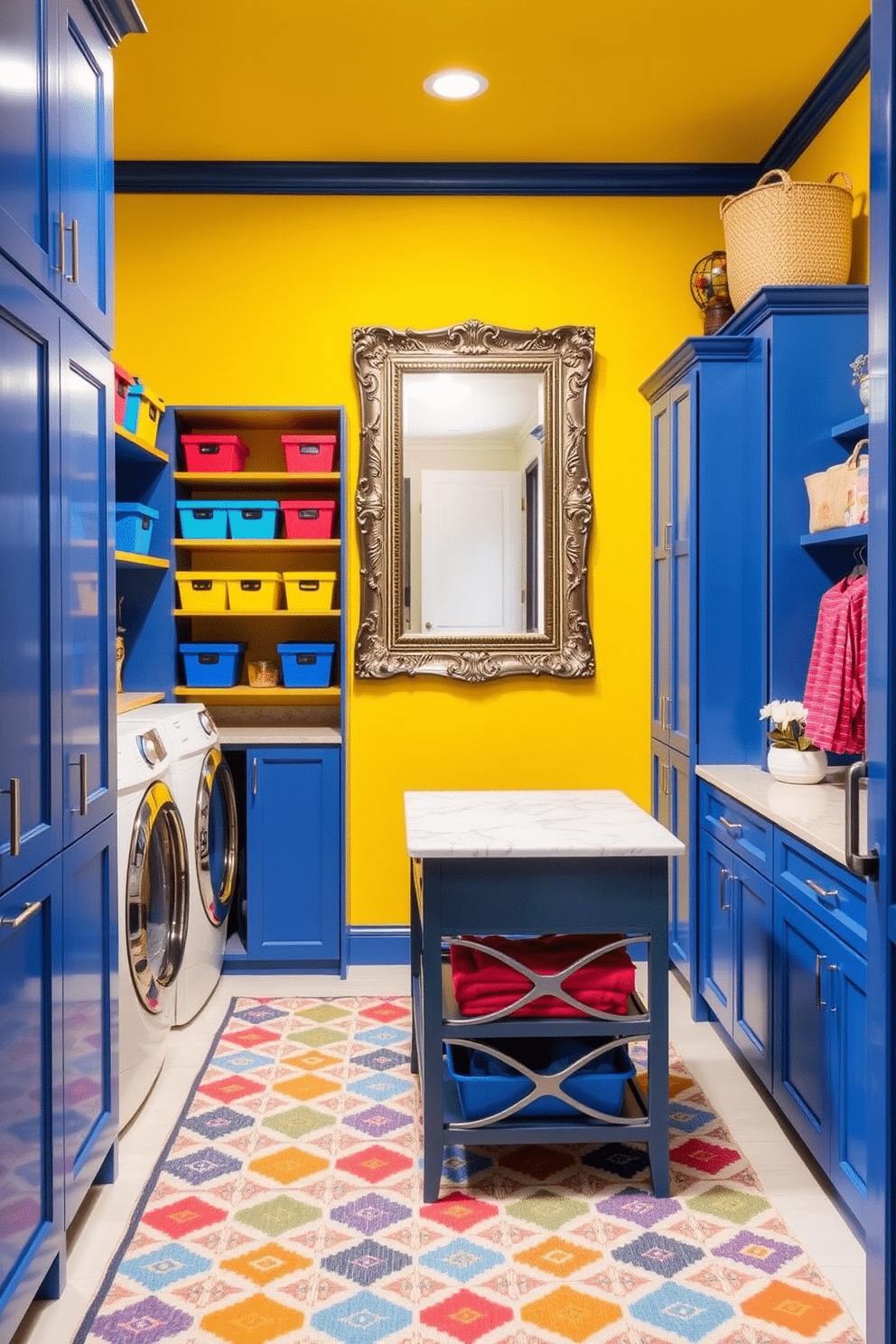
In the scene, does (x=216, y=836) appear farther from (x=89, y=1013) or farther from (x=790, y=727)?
(x=790, y=727)

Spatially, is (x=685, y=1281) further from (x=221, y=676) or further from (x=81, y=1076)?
(x=221, y=676)

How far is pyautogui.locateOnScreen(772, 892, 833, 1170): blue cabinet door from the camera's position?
95.6 inches

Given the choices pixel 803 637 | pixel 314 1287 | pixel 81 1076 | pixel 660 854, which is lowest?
pixel 314 1287

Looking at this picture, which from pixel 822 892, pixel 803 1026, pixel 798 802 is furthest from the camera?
pixel 798 802

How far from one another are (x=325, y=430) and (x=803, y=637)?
2.00 m

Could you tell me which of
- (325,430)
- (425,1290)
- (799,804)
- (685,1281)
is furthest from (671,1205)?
(325,430)

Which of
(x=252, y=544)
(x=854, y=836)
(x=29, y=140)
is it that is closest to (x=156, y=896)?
(x=252, y=544)

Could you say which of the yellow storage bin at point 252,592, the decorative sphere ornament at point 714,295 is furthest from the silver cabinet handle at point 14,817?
the decorative sphere ornament at point 714,295

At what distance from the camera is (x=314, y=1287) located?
7.15ft

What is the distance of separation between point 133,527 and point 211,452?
49 cm

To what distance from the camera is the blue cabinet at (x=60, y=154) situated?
1.84 m

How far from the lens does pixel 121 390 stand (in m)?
3.57

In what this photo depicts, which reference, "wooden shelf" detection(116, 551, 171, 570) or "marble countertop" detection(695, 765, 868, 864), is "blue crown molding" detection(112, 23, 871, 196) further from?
"marble countertop" detection(695, 765, 868, 864)

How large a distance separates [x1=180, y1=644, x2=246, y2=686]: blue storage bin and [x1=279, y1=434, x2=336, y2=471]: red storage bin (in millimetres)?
702
